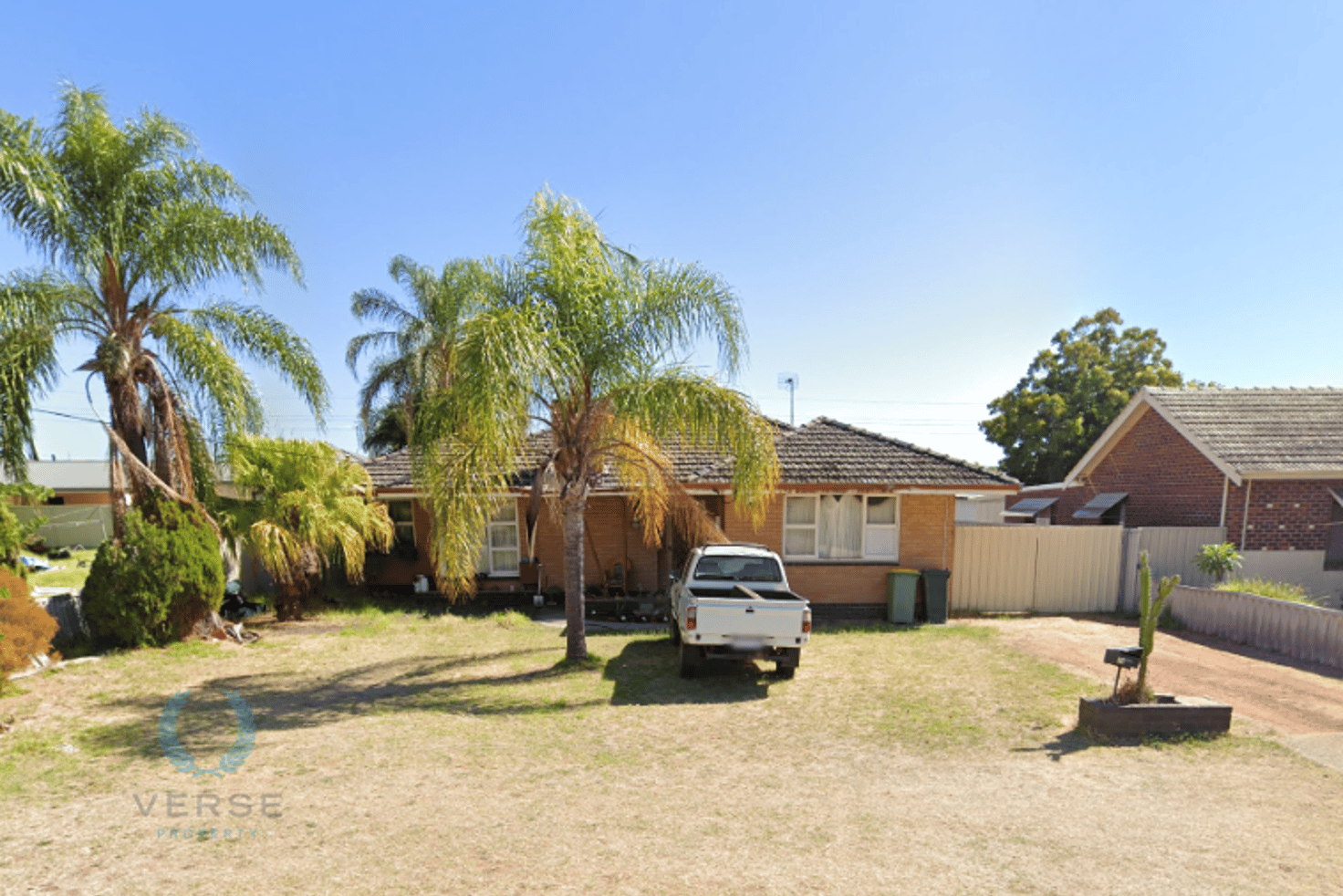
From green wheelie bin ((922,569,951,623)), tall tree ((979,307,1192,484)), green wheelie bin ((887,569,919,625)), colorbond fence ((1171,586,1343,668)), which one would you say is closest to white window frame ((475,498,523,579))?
green wheelie bin ((887,569,919,625))

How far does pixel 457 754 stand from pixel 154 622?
22.3 feet

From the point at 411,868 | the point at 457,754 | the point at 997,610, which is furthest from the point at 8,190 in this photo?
the point at 997,610

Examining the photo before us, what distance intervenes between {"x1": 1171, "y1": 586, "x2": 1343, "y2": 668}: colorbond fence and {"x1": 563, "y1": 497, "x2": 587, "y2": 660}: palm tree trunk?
1110 centimetres

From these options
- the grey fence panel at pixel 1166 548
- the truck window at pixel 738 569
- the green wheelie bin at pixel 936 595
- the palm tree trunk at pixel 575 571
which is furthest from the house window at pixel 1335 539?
the palm tree trunk at pixel 575 571

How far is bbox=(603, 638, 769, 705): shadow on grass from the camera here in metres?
8.26

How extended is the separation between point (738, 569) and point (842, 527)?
440 cm

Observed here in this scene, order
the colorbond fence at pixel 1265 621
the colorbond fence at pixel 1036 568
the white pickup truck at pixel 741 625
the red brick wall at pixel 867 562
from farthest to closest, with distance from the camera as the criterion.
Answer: the colorbond fence at pixel 1036 568
the red brick wall at pixel 867 562
the colorbond fence at pixel 1265 621
the white pickup truck at pixel 741 625

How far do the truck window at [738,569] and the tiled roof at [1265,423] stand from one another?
1127cm

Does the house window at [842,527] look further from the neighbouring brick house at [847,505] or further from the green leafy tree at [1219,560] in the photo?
the green leafy tree at [1219,560]

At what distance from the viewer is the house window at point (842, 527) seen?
13781 mm

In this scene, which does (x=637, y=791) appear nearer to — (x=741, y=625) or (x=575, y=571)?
(x=741, y=625)

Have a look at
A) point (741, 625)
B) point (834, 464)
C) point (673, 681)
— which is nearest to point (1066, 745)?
point (741, 625)

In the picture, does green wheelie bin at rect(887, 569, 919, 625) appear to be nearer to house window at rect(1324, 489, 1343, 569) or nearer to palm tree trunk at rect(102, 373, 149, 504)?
house window at rect(1324, 489, 1343, 569)

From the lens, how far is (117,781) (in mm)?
5516
